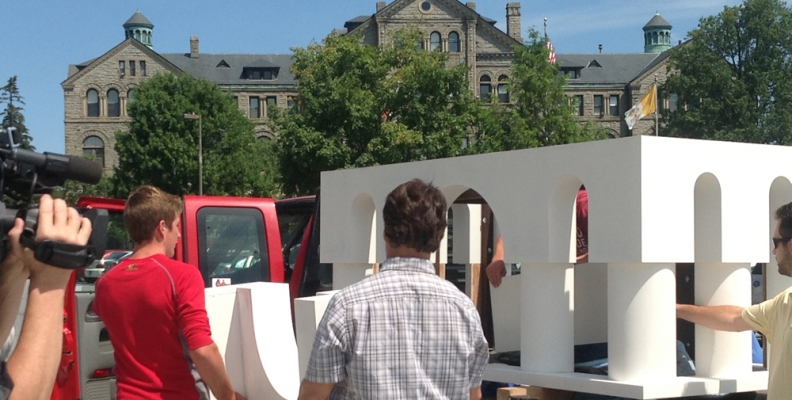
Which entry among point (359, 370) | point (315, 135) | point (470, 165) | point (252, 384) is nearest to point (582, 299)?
point (470, 165)

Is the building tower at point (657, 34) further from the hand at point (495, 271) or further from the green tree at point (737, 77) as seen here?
the hand at point (495, 271)

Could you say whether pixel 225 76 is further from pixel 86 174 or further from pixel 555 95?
pixel 86 174

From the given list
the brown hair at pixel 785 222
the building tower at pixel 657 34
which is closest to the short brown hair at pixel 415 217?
the brown hair at pixel 785 222

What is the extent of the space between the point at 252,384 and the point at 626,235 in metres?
2.19

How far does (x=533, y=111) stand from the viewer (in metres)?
39.5

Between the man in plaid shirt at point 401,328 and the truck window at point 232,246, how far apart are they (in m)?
4.77

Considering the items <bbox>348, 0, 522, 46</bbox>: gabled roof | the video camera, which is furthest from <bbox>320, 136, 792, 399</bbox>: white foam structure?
<bbox>348, 0, 522, 46</bbox>: gabled roof

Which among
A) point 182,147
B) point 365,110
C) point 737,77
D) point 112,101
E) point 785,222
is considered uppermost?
point 112,101

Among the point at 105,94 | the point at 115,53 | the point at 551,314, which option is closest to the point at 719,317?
the point at 551,314

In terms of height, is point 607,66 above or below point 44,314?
above

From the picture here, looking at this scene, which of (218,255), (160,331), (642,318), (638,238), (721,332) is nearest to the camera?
(160,331)

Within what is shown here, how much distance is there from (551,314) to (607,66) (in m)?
82.0

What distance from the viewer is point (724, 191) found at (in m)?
5.22

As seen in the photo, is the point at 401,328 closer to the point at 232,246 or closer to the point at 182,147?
the point at 232,246
